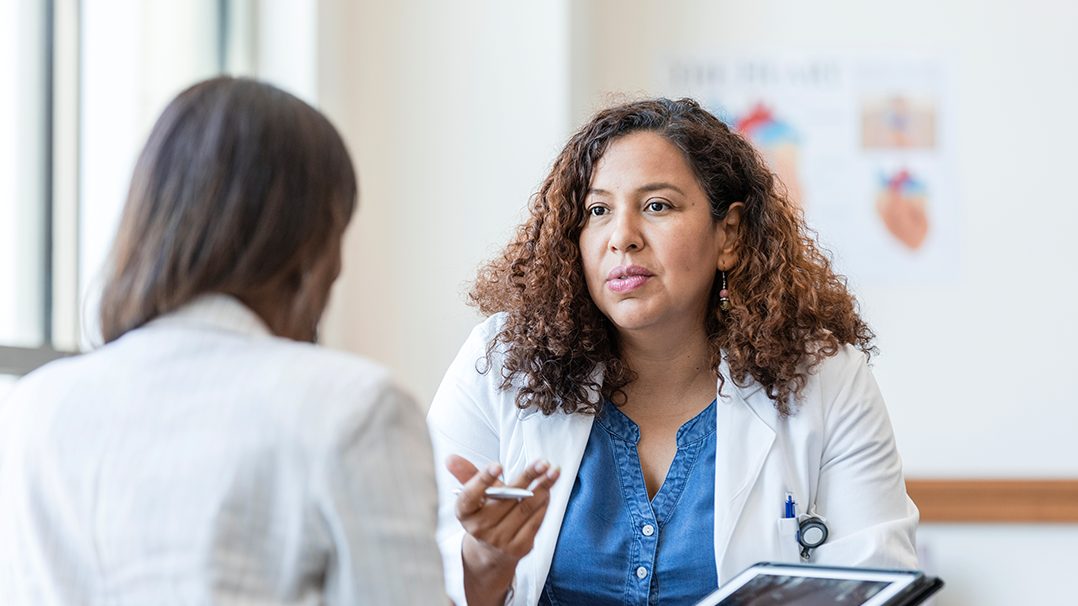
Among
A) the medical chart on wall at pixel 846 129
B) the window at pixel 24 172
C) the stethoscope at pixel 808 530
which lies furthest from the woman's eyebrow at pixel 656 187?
the medical chart on wall at pixel 846 129

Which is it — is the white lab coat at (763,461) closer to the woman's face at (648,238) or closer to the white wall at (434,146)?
the woman's face at (648,238)

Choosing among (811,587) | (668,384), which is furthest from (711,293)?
(811,587)

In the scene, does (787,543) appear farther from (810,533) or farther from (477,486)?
(477,486)

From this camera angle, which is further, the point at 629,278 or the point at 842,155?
the point at 842,155

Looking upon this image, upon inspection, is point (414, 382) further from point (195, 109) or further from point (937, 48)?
point (195, 109)

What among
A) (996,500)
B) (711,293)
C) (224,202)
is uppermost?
(224,202)

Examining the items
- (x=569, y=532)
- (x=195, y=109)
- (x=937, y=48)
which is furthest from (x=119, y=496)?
(x=937, y=48)

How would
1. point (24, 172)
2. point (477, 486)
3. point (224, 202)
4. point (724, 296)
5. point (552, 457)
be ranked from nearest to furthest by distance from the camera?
point (224, 202) < point (477, 486) < point (552, 457) < point (724, 296) < point (24, 172)

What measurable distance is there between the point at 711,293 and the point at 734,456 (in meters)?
0.31

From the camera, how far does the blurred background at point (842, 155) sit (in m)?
2.98

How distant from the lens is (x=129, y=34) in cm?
263

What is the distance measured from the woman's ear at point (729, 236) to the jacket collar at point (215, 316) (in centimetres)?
110

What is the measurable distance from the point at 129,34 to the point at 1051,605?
2.34 meters

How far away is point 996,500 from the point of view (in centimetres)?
304
